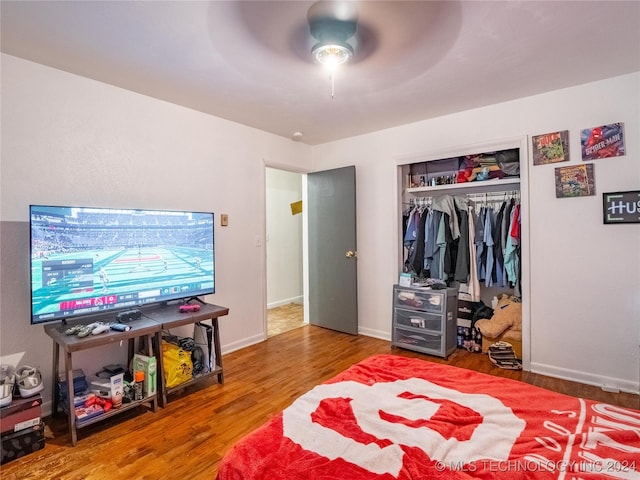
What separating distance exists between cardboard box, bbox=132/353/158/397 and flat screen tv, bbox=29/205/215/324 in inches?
16.3

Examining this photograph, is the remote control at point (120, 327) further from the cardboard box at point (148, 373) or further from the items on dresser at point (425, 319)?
the items on dresser at point (425, 319)

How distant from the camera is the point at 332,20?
176 centimetres

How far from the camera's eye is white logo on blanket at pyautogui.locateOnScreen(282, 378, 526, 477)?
1.12 meters

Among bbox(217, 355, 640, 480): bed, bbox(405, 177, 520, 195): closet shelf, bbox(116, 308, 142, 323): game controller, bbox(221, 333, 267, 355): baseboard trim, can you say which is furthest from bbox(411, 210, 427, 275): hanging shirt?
bbox(116, 308, 142, 323): game controller

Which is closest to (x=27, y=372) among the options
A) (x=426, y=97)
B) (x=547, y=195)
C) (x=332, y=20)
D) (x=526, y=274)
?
(x=332, y=20)

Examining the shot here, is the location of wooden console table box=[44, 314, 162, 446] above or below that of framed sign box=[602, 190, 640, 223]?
below

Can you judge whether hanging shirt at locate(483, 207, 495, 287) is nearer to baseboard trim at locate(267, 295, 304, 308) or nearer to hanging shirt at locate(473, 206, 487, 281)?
hanging shirt at locate(473, 206, 487, 281)

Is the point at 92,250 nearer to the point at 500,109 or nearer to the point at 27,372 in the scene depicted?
the point at 27,372

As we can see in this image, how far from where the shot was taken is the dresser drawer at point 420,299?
3240 millimetres

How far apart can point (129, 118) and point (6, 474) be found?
2.42 m

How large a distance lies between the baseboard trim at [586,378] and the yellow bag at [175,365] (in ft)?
9.55

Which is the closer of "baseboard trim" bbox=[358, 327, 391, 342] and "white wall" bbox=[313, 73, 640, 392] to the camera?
"white wall" bbox=[313, 73, 640, 392]

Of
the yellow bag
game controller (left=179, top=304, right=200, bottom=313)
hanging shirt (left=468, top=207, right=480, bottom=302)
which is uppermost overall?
hanging shirt (left=468, top=207, right=480, bottom=302)

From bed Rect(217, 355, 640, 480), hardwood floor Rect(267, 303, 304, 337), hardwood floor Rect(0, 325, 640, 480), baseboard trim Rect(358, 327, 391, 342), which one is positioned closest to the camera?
bed Rect(217, 355, 640, 480)
